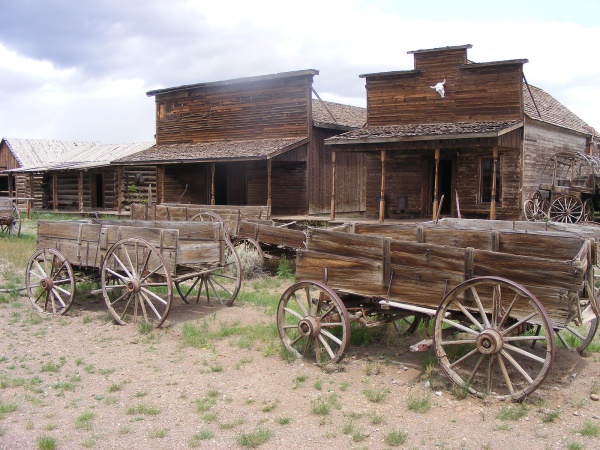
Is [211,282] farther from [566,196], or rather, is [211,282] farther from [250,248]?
[566,196]

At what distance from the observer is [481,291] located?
197 inches

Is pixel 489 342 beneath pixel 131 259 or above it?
beneath

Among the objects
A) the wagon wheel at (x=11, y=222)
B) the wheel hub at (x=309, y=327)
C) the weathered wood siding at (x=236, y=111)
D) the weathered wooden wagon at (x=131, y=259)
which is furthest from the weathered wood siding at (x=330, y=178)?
the wheel hub at (x=309, y=327)

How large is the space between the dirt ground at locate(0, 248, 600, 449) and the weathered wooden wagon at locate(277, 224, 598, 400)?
29cm

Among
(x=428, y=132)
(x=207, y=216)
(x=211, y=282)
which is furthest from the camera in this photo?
(x=428, y=132)

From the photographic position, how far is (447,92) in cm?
1811

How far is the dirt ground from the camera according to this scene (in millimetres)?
4332

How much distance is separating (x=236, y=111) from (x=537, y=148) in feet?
37.7

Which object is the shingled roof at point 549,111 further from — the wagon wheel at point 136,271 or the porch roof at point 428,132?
the wagon wheel at point 136,271

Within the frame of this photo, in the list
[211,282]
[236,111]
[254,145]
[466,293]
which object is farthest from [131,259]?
[236,111]

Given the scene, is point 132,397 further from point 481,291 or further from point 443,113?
point 443,113

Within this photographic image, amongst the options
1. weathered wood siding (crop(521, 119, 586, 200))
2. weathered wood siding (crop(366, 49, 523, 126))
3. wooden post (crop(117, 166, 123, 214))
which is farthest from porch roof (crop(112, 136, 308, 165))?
weathered wood siding (crop(521, 119, 586, 200))

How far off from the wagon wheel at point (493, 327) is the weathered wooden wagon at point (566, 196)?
498 inches

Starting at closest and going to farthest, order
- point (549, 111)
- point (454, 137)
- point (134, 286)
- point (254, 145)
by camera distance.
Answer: point (134, 286) → point (454, 137) → point (549, 111) → point (254, 145)
